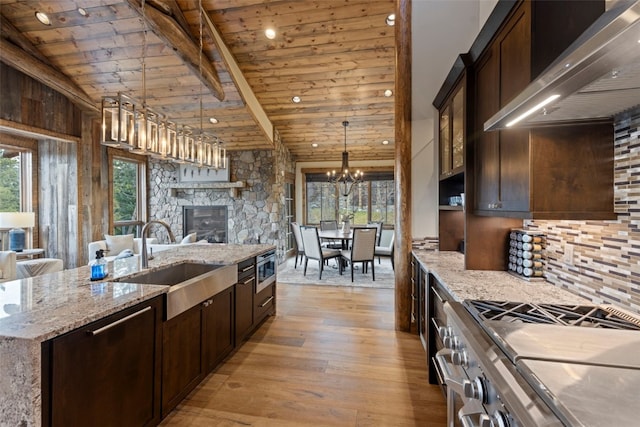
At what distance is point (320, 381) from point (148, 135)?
231 centimetres

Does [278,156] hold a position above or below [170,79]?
below

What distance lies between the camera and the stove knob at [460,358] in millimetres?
1198

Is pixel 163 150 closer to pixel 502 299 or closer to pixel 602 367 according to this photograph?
pixel 502 299

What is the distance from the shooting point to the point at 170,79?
15.0ft

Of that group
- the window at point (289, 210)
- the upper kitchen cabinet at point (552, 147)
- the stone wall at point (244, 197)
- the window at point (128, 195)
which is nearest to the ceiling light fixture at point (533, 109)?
the upper kitchen cabinet at point (552, 147)

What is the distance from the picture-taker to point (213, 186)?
652 centimetres

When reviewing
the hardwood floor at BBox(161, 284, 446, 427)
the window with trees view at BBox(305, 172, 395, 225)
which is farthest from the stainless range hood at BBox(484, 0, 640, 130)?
the window with trees view at BBox(305, 172, 395, 225)

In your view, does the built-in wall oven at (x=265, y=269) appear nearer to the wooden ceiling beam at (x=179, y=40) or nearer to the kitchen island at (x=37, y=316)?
the kitchen island at (x=37, y=316)

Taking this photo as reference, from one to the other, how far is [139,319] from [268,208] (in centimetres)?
492

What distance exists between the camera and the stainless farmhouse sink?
1.90 metres

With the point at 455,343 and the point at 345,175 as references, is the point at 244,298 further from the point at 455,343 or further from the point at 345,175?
the point at 345,175

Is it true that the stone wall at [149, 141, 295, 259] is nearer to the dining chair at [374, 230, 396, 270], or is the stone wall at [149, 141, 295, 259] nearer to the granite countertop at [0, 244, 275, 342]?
the dining chair at [374, 230, 396, 270]

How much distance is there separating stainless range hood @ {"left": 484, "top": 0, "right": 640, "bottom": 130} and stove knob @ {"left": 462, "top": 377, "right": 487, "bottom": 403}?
0.99m

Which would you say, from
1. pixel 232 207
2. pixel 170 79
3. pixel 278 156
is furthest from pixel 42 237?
pixel 278 156
